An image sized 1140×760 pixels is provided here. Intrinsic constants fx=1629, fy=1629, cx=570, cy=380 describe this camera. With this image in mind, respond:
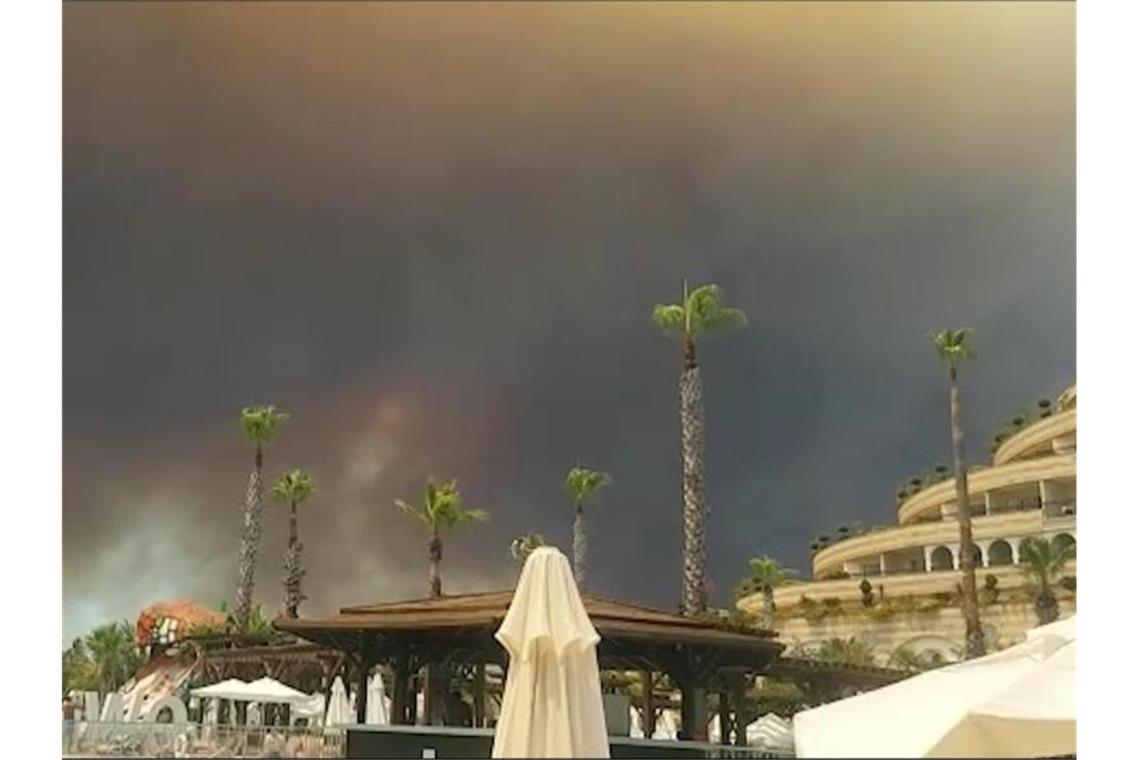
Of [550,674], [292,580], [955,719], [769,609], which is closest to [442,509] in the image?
[292,580]

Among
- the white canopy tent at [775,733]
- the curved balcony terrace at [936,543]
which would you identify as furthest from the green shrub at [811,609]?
the white canopy tent at [775,733]

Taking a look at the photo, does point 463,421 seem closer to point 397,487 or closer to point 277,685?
point 397,487

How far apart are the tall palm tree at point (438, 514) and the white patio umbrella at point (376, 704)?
60 cm

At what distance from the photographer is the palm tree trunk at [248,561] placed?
9.62 meters

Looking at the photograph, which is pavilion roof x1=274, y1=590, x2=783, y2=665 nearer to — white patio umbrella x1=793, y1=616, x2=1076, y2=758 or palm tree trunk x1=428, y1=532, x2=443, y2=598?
palm tree trunk x1=428, y1=532, x2=443, y2=598

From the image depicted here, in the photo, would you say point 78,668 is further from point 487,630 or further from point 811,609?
point 811,609

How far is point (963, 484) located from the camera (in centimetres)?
906

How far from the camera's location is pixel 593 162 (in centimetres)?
945

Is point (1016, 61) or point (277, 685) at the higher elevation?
point (1016, 61)

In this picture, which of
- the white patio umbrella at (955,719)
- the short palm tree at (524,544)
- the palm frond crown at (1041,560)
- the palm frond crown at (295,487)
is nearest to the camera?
the white patio umbrella at (955,719)

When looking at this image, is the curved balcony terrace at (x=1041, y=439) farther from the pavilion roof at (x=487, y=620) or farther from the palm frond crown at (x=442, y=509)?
the palm frond crown at (x=442, y=509)

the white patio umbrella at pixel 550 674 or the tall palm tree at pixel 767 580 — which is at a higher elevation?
the tall palm tree at pixel 767 580

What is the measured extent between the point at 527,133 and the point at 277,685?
11.7 ft
